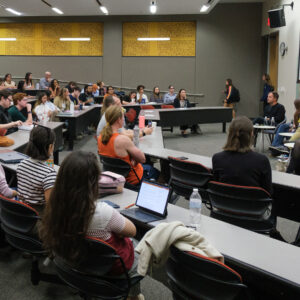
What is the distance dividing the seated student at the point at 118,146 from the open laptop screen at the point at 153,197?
1.22 metres

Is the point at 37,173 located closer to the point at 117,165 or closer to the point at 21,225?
the point at 21,225

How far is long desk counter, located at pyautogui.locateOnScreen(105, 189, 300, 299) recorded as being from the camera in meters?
1.70

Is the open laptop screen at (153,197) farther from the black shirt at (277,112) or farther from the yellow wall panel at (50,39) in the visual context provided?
the yellow wall panel at (50,39)

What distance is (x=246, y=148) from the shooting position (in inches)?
114

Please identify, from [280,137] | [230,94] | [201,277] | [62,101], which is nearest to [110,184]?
[201,277]

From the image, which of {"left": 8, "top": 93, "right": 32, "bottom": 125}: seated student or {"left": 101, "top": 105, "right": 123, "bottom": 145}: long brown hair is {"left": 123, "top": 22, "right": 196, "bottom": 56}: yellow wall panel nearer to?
{"left": 8, "top": 93, "right": 32, "bottom": 125}: seated student

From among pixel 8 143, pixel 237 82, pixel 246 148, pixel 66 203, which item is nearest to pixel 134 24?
pixel 237 82

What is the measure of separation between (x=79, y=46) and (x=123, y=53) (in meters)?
1.71

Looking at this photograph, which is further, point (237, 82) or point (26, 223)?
point (237, 82)

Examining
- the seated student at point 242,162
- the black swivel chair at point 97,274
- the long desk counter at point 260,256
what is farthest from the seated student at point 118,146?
the black swivel chair at point 97,274

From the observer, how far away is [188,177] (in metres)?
3.53

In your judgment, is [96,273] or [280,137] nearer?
[96,273]

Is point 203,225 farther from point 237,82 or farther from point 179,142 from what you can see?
point 237,82

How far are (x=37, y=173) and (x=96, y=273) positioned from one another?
0.93m
